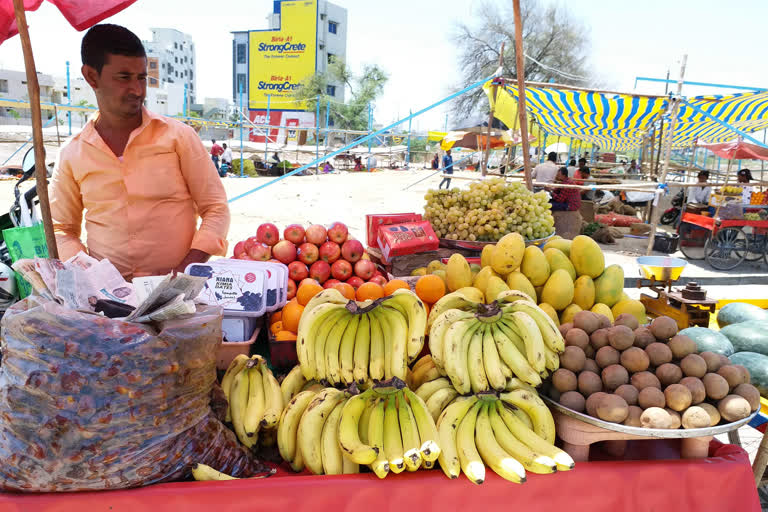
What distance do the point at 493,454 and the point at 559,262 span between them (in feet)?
3.82

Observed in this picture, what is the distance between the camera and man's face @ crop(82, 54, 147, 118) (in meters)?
2.14

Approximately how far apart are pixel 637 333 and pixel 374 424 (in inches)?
40.0

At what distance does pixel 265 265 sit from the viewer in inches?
88.6

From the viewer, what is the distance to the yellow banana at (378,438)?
1415mm

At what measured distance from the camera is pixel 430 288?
235cm

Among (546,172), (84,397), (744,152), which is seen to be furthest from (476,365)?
(744,152)

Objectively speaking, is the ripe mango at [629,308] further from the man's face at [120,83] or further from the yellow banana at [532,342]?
the man's face at [120,83]

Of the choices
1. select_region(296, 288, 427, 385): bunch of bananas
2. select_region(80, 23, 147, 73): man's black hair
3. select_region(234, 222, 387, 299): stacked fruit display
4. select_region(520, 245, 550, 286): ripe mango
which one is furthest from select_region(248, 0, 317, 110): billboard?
select_region(296, 288, 427, 385): bunch of bananas

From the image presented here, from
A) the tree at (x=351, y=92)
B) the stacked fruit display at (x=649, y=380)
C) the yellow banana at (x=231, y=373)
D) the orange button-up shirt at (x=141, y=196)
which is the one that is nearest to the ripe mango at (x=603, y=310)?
the stacked fruit display at (x=649, y=380)

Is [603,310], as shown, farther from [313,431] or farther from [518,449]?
[313,431]

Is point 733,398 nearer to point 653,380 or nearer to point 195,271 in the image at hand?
point 653,380

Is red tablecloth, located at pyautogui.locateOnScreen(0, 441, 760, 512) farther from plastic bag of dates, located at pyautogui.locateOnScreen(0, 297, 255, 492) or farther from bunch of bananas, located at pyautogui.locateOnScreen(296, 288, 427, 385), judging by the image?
bunch of bananas, located at pyautogui.locateOnScreen(296, 288, 427, 385)

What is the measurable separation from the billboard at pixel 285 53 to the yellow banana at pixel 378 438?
48.6 metres

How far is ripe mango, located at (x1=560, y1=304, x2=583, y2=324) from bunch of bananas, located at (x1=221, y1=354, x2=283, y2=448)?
1337mm
